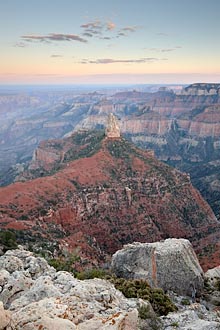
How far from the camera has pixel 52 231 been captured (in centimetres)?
5538

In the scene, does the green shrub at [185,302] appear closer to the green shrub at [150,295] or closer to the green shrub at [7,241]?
the green shrub at [150,295]

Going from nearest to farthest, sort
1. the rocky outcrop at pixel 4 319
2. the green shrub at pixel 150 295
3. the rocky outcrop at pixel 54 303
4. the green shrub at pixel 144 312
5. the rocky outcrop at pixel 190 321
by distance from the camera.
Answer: the rocky outcrop at pixel 4 319, the rocky outcrop at pixel 54 303, the rocky outcrop at pixel 190 321, the green shrub at pixel 144 312, the green shrub at pixel 150 295

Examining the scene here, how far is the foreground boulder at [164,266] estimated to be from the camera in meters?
33.4

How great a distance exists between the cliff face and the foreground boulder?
16420 millimetres

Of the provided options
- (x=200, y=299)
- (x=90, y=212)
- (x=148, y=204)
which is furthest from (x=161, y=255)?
(x=148, y=204)

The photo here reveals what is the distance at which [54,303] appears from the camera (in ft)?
53.5

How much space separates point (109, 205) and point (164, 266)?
37314 mm

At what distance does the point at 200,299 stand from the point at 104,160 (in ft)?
170

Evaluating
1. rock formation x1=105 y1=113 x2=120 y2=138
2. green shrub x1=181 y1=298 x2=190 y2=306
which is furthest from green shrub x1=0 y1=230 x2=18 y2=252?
rock formation x1=105 y1=113 x2=120 y2=138

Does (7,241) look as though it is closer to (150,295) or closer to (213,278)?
(150,295)

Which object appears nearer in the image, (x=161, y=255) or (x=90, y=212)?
(x=161, y=255)

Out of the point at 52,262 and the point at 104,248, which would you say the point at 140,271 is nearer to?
the point at 52,262

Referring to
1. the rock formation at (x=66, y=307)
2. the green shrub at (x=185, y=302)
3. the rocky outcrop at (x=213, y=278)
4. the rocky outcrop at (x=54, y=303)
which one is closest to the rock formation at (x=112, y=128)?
the rocky outcrop at (x=213, y=278)

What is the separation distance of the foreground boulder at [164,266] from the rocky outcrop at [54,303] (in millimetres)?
8677
